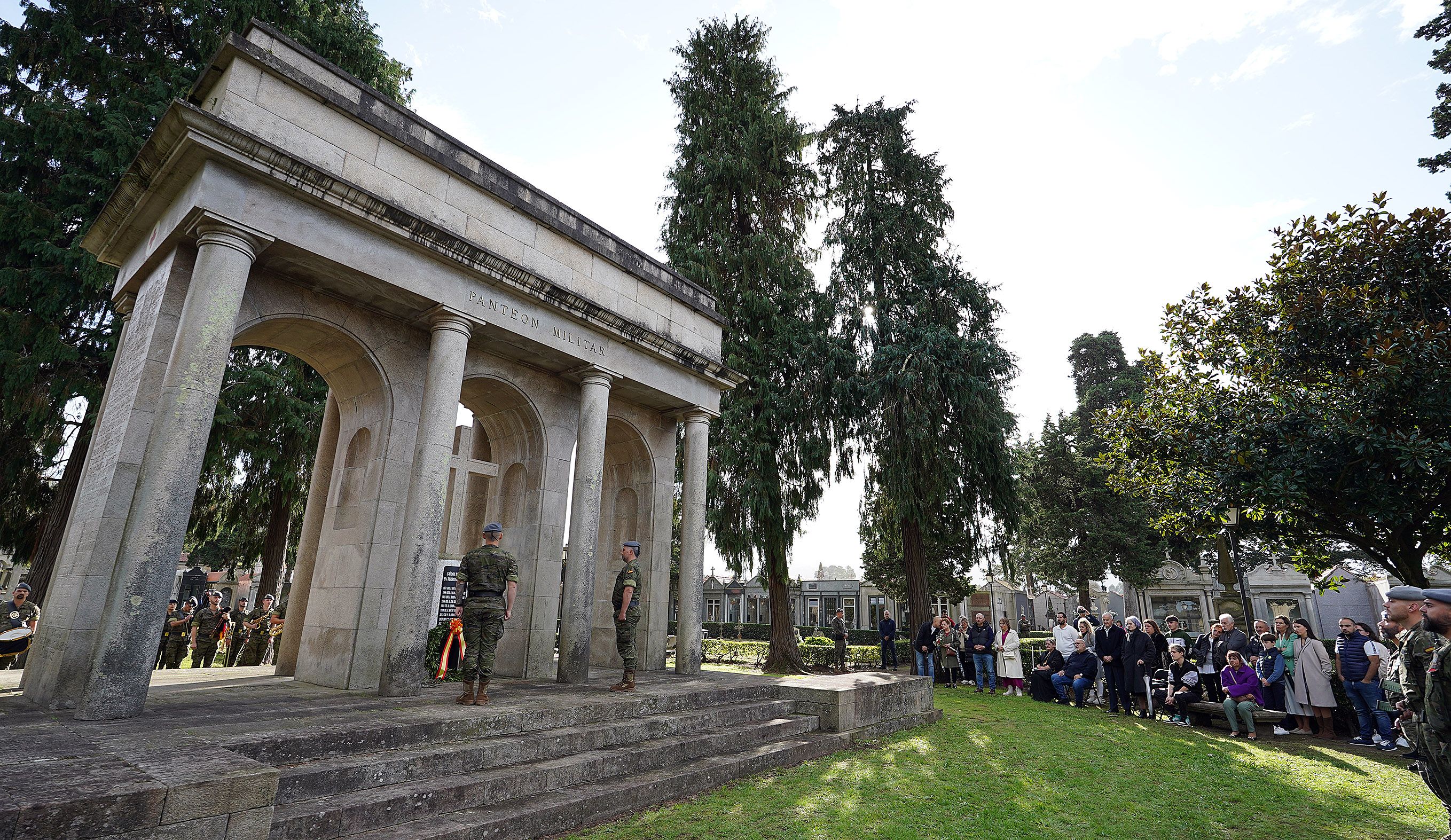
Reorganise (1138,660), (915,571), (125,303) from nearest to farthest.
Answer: (125,303) < (1138,660) < (915,571)

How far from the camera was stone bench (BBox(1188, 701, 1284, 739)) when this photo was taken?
10.3m

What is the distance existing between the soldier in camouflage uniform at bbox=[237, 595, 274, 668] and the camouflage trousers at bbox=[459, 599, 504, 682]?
865 centimetres

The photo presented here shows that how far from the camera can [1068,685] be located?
1382 cm

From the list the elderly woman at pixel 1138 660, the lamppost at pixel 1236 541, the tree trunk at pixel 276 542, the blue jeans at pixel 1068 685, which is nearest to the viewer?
the lamppost at pixel 1236 541

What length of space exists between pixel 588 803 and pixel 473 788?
0.89 meters

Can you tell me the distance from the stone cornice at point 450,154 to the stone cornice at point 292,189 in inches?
43.1

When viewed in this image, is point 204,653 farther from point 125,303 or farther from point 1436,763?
point 1436,763

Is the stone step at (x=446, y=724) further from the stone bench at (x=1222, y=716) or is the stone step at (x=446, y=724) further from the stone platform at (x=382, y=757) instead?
the stone bench at (x=1222, y=716)

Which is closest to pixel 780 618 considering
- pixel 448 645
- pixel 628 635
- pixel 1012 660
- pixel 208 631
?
pixel 1012 660

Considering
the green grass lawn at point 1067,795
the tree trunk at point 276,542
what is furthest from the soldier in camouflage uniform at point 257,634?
the green grass lawn at point 1067,795

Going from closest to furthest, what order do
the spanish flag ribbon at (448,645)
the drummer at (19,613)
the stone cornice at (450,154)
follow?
the stone cornice at (450,154) → the spanish flag ribbon at (448,645) → the drummer at (19,613)

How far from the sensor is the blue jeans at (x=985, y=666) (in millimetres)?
15836

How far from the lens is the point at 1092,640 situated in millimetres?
14734

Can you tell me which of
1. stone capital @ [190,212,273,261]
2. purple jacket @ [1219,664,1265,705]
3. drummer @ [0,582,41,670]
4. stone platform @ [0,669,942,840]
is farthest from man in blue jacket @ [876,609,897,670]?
drummer @ [0,582,41,670]
